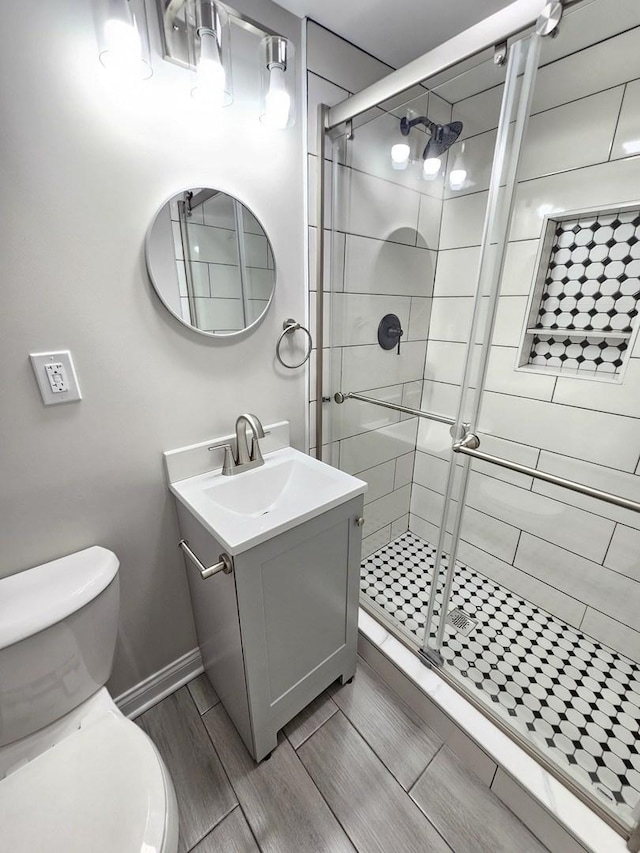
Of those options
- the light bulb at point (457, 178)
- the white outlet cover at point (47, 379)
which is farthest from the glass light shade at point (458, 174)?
the white outlet cover at point (47, 379)

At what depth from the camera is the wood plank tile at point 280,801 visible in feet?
3.14

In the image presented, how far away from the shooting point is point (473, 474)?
1696 millimetres

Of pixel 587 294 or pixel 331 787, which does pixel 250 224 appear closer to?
pixel 587 294

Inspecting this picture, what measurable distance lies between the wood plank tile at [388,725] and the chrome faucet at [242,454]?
0.93 metres

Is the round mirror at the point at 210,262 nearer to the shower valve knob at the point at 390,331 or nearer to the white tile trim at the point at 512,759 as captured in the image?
the shower valve knob at the point at 390,331

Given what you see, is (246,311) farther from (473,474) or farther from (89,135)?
(473,474)

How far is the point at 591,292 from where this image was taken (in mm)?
1332

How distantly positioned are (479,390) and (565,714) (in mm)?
1190

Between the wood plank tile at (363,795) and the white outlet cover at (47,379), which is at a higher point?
the white outlet cover at (47,379)

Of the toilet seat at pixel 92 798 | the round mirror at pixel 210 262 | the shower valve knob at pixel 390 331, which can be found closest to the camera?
the toilet seat at pixel 92 798

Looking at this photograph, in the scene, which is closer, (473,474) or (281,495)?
(281,495)

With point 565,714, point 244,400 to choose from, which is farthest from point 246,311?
point 565,714

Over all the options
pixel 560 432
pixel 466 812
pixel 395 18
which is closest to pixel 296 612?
pixel 466 812

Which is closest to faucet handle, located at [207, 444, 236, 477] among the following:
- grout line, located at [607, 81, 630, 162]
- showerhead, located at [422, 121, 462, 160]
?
showerhead, located at [422, 121, 462, 160]
